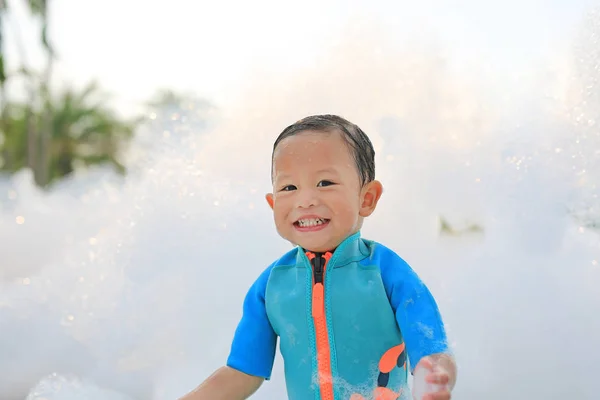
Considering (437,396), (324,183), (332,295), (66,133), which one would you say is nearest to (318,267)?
(332,295)

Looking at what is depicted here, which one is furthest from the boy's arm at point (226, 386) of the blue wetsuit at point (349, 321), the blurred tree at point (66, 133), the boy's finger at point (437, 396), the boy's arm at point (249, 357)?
the blurred tree at point (66, 133)

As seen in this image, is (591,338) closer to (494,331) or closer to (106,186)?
(494,331)

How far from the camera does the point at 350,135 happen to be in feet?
5.31

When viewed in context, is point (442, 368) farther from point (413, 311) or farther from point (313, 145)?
point (313, 145)

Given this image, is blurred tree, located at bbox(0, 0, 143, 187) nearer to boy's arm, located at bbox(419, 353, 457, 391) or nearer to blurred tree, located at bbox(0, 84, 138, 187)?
blurred tree, located at bbox(0, 84, 138, 187)

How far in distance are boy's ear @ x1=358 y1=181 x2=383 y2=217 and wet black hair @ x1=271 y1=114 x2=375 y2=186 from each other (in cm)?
2

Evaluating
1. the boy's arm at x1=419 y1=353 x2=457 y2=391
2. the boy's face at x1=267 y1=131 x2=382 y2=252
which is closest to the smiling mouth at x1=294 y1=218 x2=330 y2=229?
the boy's face at x1=267 y1=131 x2=382 y2=252

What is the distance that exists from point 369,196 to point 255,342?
1.45 ft

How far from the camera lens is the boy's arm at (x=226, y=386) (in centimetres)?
162

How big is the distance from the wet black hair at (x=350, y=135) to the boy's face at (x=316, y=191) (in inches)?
0.7

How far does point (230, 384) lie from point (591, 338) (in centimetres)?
125

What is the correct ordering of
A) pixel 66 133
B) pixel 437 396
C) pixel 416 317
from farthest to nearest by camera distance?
pixel 66 133, pixel 416 317, pixel 437 396

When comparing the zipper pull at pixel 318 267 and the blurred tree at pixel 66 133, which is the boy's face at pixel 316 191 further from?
the blurred tree at pixel 66 133

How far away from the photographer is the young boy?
Answer: 152cm
